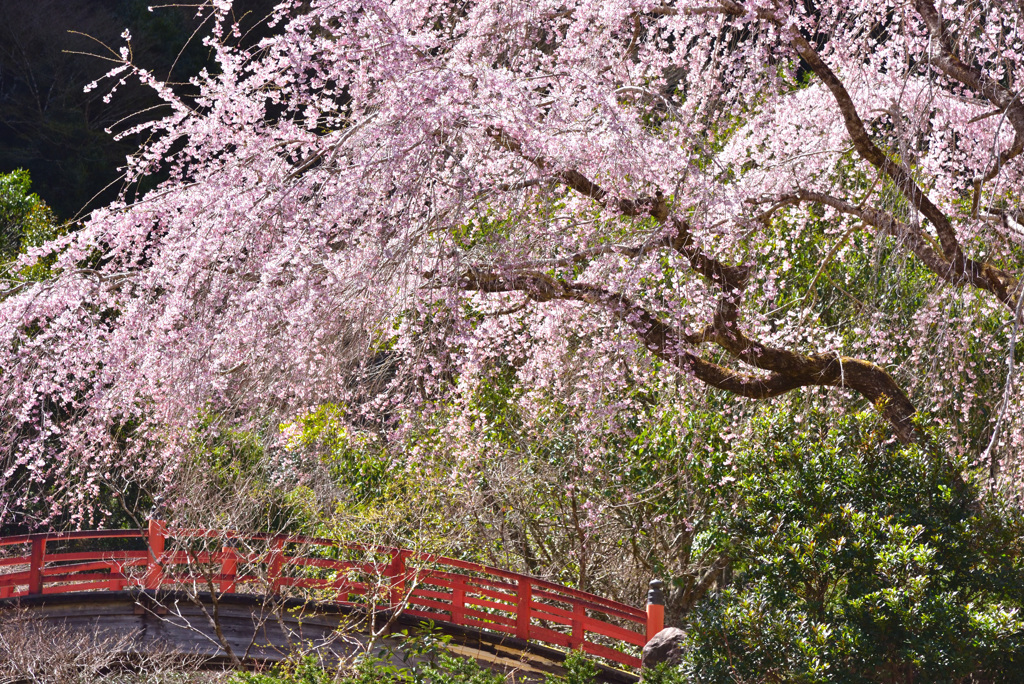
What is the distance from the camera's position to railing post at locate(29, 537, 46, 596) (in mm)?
7734

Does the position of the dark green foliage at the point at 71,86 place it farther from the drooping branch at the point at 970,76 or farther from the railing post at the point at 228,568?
the drooping branch at the point at 970,76

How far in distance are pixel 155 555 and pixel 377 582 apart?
8.98 ft

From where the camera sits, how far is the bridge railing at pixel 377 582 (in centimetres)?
645

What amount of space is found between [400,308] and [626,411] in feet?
11.7

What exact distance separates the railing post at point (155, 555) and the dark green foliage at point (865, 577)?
524 cm

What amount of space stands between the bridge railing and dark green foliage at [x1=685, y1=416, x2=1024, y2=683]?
203 cm

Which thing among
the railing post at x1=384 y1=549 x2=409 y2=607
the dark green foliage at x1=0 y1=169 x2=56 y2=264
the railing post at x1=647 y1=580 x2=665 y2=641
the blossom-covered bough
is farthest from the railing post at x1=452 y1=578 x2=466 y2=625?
the dark green foliage at x1=0 y1=169 x2=56 y2=264

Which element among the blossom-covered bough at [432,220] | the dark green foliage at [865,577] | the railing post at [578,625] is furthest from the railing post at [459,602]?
the dark green foliage at [865,577]

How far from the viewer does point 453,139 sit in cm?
399

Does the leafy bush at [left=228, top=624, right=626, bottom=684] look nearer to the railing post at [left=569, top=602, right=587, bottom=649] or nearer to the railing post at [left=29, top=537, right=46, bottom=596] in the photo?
the railing post at [left=569, top=602, right=587, bottom=649]

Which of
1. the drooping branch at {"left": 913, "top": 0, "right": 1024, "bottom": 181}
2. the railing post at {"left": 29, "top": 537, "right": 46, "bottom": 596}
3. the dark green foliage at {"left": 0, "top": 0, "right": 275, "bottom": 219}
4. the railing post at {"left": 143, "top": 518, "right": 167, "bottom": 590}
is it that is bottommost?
the railing post at {"left": 29, "top": 537, "right": 46, "bottom": 596}

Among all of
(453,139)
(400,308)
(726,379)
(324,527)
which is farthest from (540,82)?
(324,527)

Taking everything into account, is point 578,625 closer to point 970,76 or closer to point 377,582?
point 377,582

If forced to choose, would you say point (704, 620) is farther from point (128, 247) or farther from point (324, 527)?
point (324, 527)
